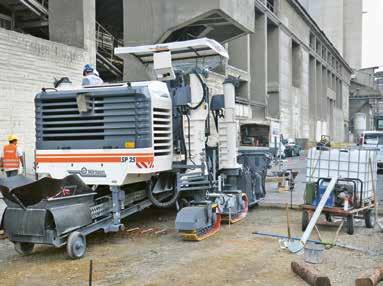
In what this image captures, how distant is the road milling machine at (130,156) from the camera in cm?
677

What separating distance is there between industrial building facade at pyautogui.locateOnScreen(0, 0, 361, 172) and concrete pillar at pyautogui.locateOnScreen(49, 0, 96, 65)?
1.4 inches

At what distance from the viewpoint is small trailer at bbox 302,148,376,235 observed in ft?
27.6

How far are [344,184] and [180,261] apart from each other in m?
3.59

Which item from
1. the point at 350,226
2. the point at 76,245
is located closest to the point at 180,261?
the point at 76,245

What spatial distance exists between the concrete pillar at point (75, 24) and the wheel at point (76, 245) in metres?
12.1

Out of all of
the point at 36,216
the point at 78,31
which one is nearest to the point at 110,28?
the point at 78,31

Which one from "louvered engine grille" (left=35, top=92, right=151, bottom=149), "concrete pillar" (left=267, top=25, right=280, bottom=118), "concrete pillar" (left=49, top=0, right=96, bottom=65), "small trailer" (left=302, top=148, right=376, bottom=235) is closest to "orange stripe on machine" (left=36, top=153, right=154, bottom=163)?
"louvered engine grille" (left=35, top=92, right=151, bottom=149)

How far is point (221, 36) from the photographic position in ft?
84.5

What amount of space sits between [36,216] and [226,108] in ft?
13.3

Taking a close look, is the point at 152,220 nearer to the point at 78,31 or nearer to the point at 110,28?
the point at 78,31

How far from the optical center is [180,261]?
21.5 feet

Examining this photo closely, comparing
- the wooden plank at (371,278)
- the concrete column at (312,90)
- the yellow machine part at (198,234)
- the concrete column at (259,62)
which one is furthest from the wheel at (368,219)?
the concrete column at (312,90)

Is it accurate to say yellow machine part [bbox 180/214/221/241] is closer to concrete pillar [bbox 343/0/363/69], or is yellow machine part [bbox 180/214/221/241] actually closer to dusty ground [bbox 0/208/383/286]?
dusty ground [bbox 0/208/383/286]

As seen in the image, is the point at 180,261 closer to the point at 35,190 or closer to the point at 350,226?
the point at 35,190
